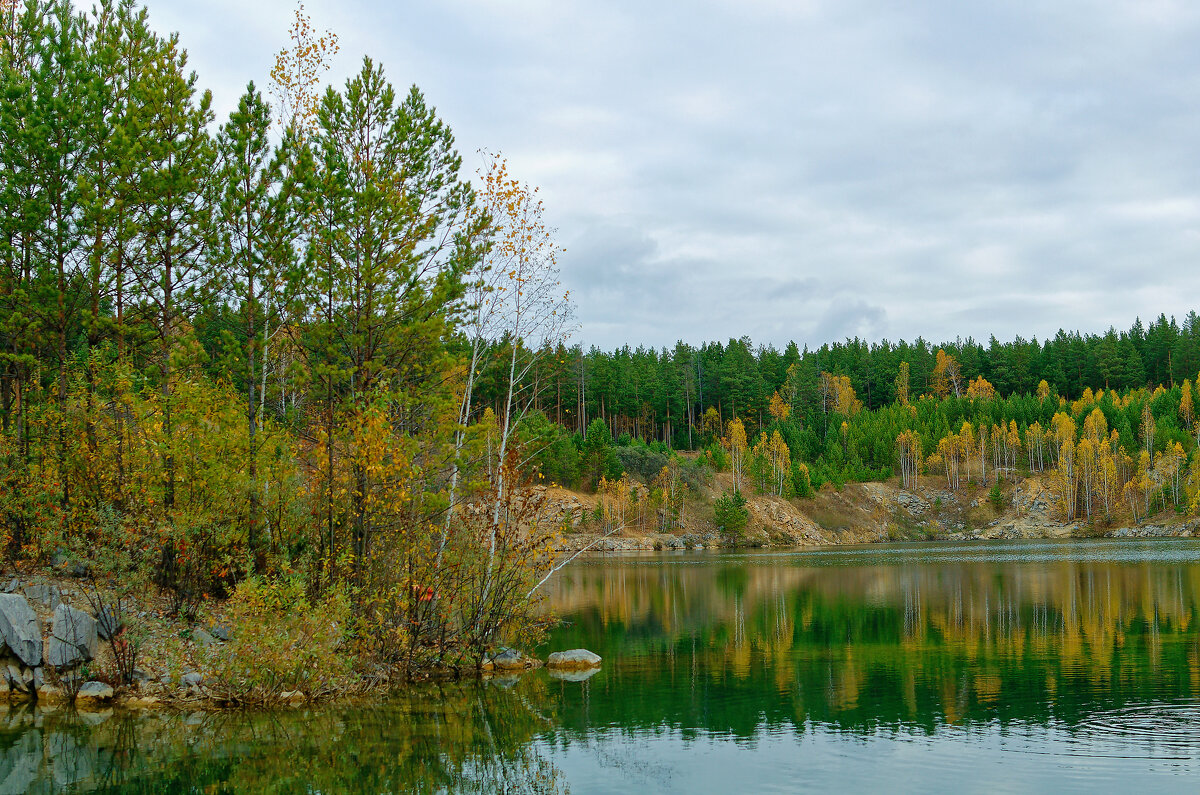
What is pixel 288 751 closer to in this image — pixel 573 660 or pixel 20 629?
pixel 20 629

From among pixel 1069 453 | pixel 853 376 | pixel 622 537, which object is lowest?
pixel 622 537

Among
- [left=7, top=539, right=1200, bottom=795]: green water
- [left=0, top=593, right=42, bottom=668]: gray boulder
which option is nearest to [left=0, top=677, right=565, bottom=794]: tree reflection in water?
[left=7, top=539, right=1200, bottom=795]: green water

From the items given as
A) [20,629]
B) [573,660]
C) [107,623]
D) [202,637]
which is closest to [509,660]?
[573,660]

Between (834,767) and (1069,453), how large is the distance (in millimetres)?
111878

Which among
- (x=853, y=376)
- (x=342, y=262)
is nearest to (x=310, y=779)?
(x=342, y=262)

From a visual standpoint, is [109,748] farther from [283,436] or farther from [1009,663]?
[1009,663]

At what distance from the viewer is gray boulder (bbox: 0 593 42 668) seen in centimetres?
1678

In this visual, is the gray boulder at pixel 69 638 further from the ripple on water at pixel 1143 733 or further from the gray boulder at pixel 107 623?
the ripple on water at pixel 1143 733

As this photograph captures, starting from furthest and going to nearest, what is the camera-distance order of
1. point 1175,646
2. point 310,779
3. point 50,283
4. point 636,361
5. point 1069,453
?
point 636,361 → point 1069,453 → point 1175,646 → point 50,283 → point 310,779

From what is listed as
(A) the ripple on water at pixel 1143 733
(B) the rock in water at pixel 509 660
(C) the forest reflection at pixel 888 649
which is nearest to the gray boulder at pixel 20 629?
(B) the rock in water at pixel 509 660

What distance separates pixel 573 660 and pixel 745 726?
766 cm

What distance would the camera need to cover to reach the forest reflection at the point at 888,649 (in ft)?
55.0

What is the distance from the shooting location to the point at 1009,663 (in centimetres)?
2117

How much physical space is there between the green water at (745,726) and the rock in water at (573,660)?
0.56m
